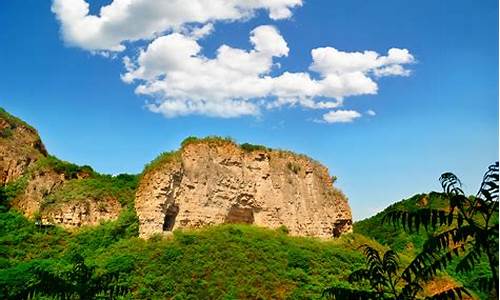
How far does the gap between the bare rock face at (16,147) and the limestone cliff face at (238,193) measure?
8066 mm

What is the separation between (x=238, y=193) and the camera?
111ft

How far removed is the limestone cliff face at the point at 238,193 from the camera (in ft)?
101

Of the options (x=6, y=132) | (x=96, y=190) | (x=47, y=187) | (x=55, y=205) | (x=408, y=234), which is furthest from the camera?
(x=408, y=234)

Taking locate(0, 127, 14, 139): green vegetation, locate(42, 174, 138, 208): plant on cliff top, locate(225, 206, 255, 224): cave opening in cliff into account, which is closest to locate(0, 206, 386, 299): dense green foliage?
locate(42, 174, 138, 208): plant on cliff top

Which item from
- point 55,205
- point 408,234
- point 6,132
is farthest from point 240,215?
point 408,234

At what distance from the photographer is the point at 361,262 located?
→ 2934cm

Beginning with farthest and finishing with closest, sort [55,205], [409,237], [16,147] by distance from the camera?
[409,237] < [16,147] < [55,205]

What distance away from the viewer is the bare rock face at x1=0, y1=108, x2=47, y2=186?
3225 cm

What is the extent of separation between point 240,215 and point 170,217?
5134 millimetres

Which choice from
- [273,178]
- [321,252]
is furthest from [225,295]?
[273,178]

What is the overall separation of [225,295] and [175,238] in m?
5.91

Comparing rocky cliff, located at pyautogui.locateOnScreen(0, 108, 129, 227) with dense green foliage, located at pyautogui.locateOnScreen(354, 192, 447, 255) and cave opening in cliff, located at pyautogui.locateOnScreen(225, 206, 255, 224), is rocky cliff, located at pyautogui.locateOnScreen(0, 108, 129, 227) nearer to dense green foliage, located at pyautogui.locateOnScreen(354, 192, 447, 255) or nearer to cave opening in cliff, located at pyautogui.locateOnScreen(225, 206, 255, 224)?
cave opening in cliff, located at pyautogui.locateOnScreen(225, 206, 255, 224)

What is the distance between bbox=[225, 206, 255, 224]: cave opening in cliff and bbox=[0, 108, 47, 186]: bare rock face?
12.9 m

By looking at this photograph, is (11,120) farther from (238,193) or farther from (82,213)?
(238,193)
